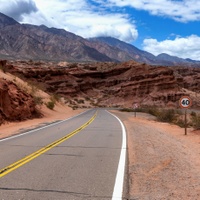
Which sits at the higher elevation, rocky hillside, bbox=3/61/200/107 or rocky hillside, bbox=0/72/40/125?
rocky hillside, bbox=3/61/200/107

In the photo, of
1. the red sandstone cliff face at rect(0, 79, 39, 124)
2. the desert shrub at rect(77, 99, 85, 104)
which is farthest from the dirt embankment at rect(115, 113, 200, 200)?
the desert shrub at rect(77, 99, 85, 104)

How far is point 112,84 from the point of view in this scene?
106 meters

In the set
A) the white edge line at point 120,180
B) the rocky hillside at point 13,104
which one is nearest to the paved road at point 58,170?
the white edge line at point 120,180

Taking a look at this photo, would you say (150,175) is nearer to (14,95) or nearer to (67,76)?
(14,95)

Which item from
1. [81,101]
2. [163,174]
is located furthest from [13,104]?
[81,101]

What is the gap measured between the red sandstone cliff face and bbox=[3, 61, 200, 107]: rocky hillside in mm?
55287

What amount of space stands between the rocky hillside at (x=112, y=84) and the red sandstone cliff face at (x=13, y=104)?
5529 cm

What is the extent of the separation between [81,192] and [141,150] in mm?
5753

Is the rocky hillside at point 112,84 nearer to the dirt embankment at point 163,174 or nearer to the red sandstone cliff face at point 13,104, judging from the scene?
the red sandstone cliff face at point 13,104

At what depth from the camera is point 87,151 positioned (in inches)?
453

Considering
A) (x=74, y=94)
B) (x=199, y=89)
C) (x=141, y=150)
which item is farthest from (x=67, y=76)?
(x=141, y=150)

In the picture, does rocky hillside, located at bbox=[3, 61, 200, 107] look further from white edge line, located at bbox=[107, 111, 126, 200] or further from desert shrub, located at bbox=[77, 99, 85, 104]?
white edge line, located at bbox=[107, 111, 126, 200]

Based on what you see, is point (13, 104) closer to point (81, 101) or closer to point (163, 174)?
point (163, 174)

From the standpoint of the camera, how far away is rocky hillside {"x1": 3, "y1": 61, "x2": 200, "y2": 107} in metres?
90.8
